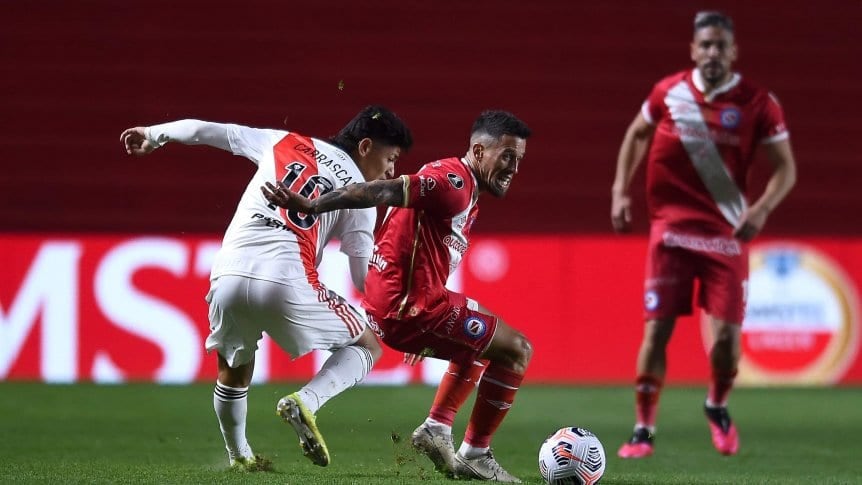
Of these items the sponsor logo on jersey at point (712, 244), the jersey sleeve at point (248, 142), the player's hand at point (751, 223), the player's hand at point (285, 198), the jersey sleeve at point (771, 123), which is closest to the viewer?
the player's hand at point (285, 198)

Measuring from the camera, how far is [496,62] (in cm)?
1245

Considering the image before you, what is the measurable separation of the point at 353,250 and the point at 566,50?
7.60 m

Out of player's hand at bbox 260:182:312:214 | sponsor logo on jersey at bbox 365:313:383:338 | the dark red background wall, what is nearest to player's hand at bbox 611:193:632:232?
sponsor logo on jersey at bbox 365:313:383:338

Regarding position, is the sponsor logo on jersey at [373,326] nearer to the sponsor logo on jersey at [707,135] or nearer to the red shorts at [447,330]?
the red shorts at [447,330]

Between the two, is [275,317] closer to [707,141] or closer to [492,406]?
[492,406]

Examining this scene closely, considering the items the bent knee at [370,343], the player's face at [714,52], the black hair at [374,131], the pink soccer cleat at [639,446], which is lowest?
the pink soccer cleat at [639,446]

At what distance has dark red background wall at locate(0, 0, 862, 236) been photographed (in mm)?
11766

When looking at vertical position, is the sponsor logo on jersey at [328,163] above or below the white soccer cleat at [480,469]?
above

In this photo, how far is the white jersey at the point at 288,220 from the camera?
16.6 feet

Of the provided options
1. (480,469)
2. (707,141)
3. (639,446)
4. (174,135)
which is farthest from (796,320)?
(174,135)

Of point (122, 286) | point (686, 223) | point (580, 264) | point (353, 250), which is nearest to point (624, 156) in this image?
point (686, 223)

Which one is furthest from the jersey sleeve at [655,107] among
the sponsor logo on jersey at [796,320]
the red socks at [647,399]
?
the sponsor logo on jersey at [796,320]

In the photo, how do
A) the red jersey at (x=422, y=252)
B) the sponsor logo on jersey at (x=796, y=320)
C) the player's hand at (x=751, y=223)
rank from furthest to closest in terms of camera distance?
the sponsor logo on jersey at (x=796, y=320)
the player's hand at (x=751, y=223)
the red jersey at (x=422, y=252)

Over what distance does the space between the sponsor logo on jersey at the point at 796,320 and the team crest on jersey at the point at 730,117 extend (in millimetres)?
3925
